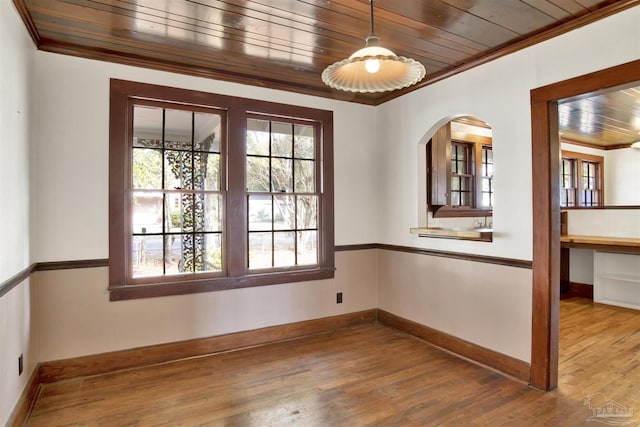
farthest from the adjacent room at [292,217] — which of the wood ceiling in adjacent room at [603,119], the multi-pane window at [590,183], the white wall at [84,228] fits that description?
the multi-pane window at [590,183]

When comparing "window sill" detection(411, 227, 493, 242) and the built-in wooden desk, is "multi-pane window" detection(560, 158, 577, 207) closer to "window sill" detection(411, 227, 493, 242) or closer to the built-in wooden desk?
the built-in wooden desk

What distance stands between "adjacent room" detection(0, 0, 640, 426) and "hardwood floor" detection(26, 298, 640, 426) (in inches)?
0.9

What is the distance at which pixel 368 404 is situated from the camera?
8.16 feet

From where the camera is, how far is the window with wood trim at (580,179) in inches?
286

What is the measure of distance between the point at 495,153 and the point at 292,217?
79.8 inches

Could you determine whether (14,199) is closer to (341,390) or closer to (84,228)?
(84,228)

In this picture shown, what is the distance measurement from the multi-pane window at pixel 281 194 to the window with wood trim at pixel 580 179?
5.70 metres

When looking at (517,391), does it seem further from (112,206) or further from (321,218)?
(112,206)

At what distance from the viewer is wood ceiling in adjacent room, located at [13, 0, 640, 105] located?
231cm

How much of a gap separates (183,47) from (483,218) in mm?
4301

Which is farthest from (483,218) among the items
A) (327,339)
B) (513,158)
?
(327,339)

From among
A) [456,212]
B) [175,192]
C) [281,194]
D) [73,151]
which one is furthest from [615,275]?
[73,151]

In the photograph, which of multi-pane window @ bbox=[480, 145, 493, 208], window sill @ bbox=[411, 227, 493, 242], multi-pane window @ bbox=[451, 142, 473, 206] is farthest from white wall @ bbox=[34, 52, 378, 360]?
multi-pane window @ bbox=[480, 145, 493, 208]

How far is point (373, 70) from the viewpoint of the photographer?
192cm
